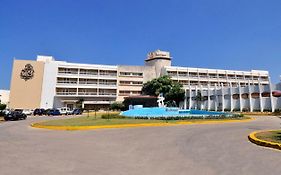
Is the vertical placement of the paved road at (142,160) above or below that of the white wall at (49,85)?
below

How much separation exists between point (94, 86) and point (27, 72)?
18999 millimetres

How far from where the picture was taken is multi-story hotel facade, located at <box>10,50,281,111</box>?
6231 cm

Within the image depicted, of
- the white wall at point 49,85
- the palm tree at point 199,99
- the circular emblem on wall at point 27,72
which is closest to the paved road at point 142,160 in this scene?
the palm tree at point 199,99

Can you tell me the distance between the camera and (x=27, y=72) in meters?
67.8

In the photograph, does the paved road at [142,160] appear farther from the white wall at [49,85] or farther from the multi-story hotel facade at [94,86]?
the white wall at [49,85]

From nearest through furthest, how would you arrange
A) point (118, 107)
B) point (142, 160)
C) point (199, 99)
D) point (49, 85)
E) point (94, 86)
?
point (142, 160) → point (199, 99) → point (118, 107) → point (49, 85) → point (94, 86)

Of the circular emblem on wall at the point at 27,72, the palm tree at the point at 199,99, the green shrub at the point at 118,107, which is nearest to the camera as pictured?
the palm tree at the point at 199,99

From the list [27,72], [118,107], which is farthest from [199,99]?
[27,72]

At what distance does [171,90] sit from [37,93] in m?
38.0

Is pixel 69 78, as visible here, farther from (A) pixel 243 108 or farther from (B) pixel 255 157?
(B) pixel 255 157

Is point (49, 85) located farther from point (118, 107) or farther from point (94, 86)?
point (118, 107)

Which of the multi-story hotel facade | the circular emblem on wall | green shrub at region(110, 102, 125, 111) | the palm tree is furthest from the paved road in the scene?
the circular emblem on wall

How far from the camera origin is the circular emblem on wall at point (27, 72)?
67.4 meters

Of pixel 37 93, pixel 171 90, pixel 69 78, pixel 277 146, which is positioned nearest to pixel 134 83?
pixel 171 90
